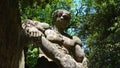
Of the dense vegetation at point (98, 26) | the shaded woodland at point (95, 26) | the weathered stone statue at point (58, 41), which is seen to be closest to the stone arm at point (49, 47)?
the weathered stone statue at point (58, 41)

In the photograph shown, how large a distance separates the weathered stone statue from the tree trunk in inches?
58.9

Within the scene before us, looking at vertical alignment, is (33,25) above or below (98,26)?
above

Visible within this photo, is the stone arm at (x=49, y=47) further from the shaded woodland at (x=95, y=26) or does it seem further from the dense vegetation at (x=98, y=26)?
the dense vegetation at (x=98, y=26)

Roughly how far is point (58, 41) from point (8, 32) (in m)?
2.82

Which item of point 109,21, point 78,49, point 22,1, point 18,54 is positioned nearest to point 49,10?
point 109,21

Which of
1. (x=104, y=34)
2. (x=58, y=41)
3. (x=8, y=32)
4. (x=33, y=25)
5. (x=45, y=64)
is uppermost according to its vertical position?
(x=8, y=32)

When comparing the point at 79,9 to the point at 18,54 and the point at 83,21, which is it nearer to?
the point at 83,21

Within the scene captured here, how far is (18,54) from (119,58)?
73.0ft

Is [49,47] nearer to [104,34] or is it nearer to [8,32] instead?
[8,32]

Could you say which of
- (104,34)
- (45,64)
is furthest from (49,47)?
(104,34)

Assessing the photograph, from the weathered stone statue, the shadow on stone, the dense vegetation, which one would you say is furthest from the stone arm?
the dense vegetation

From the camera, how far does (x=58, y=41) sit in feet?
24.3

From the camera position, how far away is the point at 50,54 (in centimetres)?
693

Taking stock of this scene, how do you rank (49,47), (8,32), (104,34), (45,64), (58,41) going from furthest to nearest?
(104,34), (58,41), (45,64), (49,47), (8,32)
